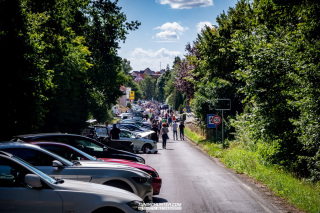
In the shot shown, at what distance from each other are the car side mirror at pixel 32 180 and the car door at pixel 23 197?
13 cm

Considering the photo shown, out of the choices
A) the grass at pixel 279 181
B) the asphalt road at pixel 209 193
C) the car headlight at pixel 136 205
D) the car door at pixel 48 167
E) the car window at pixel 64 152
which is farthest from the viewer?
the grass at pixel 279 181

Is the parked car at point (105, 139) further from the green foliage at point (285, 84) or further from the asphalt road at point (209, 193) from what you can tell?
the green foliage at point (285, 84)

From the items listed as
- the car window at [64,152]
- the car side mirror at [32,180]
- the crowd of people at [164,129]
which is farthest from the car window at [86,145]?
the crowd of people at [164,129]

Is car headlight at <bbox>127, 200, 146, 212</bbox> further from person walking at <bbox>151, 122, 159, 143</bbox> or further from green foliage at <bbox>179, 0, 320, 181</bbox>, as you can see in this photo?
person walking at <bbox>151, 122, 159, 143</bbox>

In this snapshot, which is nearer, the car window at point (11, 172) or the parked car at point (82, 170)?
the car window at point (11, 172)

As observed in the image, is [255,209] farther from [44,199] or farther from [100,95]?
[100,95]

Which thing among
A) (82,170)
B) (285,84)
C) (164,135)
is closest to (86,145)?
(82,170)

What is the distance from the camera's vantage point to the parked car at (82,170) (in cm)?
743

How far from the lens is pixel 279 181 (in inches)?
523

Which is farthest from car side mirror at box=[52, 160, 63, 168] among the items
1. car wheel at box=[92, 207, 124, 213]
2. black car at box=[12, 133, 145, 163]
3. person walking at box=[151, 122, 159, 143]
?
person walking at box=[151, 122, 159, 143]

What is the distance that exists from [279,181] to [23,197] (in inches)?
388

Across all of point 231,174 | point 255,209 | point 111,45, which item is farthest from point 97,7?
point 255,209

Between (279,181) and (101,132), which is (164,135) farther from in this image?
(279,181)

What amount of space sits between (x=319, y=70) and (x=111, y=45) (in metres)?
26.6
